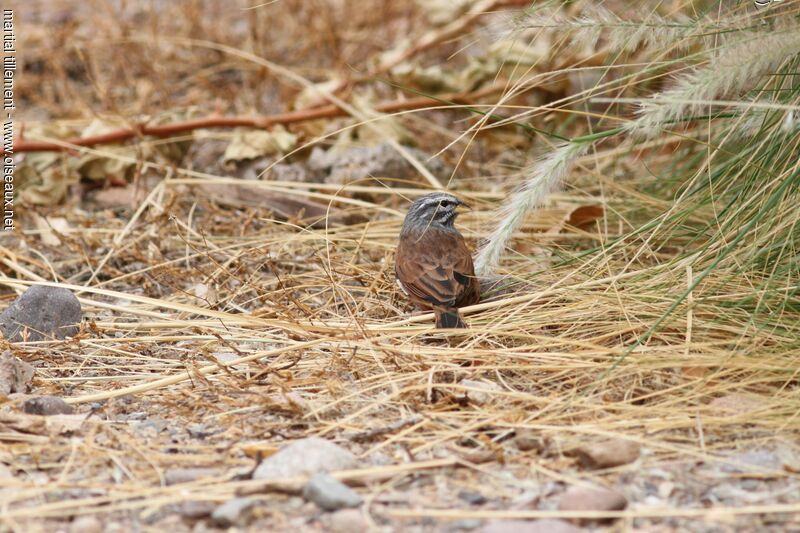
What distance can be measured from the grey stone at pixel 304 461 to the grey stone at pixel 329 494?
92mm

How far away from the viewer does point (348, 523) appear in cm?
264

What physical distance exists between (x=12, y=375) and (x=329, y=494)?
1539mm

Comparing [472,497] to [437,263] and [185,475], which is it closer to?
[185,475]

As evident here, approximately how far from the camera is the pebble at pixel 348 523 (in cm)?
263

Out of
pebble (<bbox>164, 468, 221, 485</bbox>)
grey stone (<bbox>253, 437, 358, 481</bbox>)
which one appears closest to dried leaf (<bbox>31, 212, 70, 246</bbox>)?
pebble (<bbox>164, 468, 221, 485</bbox>)

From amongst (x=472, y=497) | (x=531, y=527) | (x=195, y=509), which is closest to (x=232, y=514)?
(x=195, y=509)

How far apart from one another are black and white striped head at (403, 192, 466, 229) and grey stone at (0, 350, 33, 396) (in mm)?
1838

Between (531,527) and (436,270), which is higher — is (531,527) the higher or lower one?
the lower one

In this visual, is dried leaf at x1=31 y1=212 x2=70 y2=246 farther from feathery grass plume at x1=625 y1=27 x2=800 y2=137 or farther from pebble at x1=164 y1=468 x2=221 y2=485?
feathery grass plume at x1=625 y1=27 x2=800 y2=137

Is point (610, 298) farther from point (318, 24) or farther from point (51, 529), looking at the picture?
point (318, 24)

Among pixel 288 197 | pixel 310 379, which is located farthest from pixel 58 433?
pixel 288 197

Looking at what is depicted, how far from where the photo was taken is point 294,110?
6844 millimetres

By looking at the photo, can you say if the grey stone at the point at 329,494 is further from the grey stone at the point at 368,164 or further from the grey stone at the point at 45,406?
the grey stone at the point at 368,164

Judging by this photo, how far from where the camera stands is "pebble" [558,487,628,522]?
269cm
